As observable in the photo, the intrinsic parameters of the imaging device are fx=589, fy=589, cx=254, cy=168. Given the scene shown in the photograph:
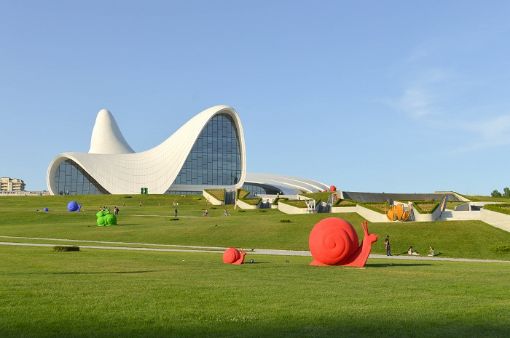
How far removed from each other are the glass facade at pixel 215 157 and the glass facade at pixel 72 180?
705 inches

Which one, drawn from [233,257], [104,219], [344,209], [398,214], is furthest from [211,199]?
[233,257]

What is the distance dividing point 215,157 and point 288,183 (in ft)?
53.0

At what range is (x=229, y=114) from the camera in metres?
120

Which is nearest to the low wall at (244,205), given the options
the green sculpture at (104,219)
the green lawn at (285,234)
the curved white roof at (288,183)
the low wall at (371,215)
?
the green lawn at (285,234)

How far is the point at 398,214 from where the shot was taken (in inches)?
1750

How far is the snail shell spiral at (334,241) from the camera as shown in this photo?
2080 cm

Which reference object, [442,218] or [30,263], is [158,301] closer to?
[30,263]

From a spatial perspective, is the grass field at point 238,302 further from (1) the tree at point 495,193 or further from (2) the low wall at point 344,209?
(1) the tree at point 495,193

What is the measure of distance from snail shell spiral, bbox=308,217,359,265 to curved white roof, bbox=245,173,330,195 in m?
93.9

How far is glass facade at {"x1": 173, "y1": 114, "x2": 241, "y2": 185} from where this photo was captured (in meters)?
120

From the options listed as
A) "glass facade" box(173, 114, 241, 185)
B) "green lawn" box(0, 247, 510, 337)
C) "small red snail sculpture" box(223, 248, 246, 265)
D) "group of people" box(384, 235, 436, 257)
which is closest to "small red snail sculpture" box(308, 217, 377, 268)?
"small red snail sculpture" box(223, 248, 246, 265)

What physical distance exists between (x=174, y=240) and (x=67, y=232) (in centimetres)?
1000

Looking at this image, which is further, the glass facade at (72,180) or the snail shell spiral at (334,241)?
the glass facade at (72,180)

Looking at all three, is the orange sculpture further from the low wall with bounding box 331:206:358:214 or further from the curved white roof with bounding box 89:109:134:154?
the curved white roof with bounding box 89:109:134:154
